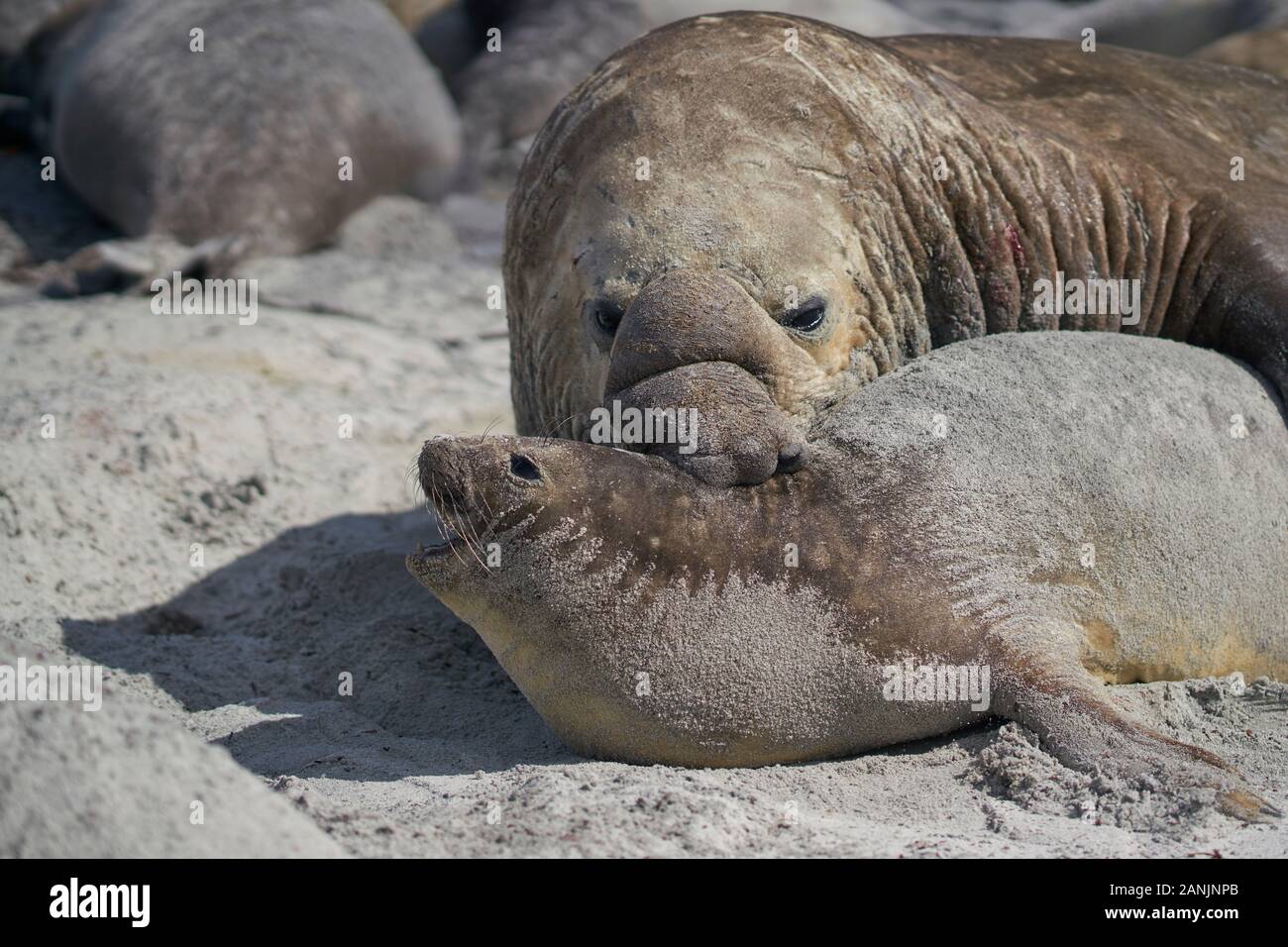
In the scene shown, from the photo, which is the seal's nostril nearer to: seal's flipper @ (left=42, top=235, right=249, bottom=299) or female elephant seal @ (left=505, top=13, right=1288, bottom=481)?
female elephant seal @ (left=505, top=13, right=1288, bottom=481)

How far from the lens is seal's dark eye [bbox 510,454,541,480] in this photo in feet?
10.8

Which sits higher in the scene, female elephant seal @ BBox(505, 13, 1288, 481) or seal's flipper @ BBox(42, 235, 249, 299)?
seal's flipper @ BBox(42, 235, 249, 299)

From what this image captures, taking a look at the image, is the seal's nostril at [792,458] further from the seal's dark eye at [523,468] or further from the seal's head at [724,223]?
the seal's dark eye at [523,468]

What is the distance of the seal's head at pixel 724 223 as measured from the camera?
12.8ft

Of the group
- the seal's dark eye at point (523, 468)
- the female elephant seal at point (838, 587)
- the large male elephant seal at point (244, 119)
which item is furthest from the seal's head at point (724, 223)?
the large male elephant seal at point (244, 119)

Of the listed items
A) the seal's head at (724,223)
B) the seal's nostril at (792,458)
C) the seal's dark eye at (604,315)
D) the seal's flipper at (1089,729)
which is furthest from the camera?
the seal's dark eye at (604,315)

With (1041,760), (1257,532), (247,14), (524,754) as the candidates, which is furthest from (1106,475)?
(247,14)

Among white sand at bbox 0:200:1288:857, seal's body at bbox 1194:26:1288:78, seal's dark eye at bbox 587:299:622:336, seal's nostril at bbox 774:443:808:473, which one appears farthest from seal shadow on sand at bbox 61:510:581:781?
seal's body at bbox 1194:26:1288:78

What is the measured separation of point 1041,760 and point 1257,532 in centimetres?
104

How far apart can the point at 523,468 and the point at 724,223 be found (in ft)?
3.52

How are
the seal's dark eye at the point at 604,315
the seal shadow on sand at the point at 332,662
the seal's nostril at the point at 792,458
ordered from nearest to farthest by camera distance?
the seal's nostril at the point at 792,458
the seal shadow on sand at the point at 332,662
the seal's dark eye at the point at 604,315

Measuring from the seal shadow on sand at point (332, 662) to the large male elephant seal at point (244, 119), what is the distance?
11.0ft

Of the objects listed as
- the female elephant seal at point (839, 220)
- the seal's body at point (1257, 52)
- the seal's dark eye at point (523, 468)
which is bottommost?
the seal's dark eye at point (523, 468)

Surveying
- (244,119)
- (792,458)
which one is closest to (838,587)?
(792,458)
